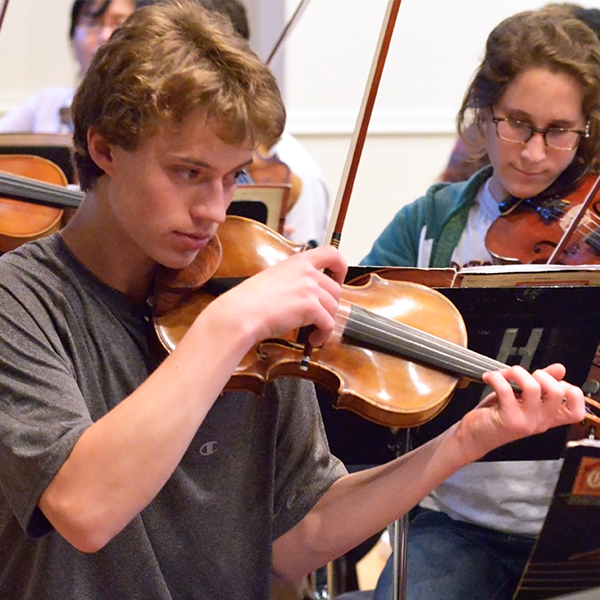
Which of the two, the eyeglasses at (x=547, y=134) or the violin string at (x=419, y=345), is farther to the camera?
the eyeglasses at (x=547, y=134)

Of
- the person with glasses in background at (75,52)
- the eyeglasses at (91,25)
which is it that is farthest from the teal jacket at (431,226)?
the eyeglasses at (91,25)

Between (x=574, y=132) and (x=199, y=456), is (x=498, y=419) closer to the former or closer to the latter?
(x=199, y=456)

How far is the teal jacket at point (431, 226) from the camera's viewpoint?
148cm

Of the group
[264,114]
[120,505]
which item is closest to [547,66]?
[264,114]

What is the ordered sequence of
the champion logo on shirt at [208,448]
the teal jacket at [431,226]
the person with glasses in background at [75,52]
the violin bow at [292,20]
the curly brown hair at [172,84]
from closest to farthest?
the curly brown hair at [172,84], the champion logo on shirt at [208,448], the teal jacket at [431,226], the violin bow at [292,20], the person with glasses in background at [75,52]

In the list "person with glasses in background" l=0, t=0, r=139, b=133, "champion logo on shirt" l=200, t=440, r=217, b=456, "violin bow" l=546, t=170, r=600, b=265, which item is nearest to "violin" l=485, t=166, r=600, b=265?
"violin bow" l=546, t=170, r=600, b=265

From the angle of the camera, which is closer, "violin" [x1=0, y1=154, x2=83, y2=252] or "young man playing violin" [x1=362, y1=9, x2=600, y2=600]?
"young man playing violin" [x1=362, y1=9, x2=600, y2=600]

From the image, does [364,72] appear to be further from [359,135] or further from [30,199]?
[359,135]

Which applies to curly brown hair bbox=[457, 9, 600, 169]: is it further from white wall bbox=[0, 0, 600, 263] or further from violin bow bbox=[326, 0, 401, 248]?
white wall bbox=[0, 0, 600, 263]

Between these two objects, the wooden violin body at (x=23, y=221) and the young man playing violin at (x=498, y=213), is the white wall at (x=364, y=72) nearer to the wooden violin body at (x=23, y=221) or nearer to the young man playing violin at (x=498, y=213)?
the young man playing violin at (x=498, y=213)

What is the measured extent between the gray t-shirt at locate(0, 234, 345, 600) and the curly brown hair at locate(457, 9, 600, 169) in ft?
2.45

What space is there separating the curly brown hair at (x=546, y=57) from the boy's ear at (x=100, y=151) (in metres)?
0.84

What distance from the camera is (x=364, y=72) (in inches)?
113

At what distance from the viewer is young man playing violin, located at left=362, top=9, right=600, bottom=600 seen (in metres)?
1.24
